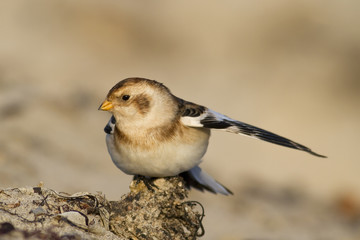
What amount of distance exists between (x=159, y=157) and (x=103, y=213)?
2.56ft

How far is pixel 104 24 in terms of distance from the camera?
16859 mm

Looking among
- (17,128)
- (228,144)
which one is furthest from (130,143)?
(228,144)

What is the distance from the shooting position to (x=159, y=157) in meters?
5.65

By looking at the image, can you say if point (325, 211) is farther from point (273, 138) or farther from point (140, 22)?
point (140, 22)

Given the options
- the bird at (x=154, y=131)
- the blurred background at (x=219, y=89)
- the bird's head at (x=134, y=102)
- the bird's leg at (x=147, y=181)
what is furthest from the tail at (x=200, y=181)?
the blurred background at (x=219, y=89)

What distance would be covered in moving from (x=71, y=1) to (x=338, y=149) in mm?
8302

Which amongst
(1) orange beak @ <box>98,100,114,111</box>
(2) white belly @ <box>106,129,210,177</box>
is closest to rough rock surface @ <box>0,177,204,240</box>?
(2) white belly @ <box>106,129,210,177</box>

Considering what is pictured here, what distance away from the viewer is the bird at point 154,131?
570 centimetres

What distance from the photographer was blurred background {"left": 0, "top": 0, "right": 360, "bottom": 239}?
33.2ft

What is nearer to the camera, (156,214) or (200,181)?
(156,214)

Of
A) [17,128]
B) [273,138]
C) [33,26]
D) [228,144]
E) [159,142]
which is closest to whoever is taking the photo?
[159,142]

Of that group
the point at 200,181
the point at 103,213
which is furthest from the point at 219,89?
the point at 103,213

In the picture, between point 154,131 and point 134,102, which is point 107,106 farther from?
point 154,131

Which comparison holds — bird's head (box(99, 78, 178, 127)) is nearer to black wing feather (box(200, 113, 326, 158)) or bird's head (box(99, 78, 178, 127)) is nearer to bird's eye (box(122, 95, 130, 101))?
bird's eye (box(122, 95, 130, 101))
